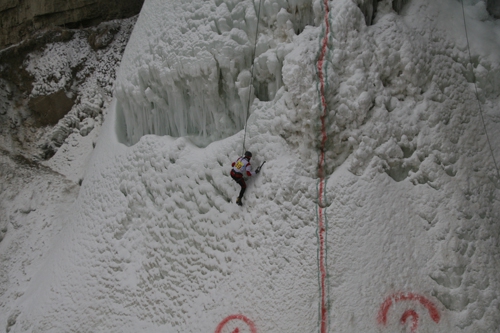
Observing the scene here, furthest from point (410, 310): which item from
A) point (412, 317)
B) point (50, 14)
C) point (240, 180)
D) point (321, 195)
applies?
point (50, 14)

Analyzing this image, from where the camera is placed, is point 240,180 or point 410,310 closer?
point 410,310

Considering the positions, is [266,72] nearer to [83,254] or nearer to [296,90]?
[296,90]

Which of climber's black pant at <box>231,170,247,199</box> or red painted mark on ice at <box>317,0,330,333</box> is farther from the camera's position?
climber's black pant at <box>231,170,247,199</box>

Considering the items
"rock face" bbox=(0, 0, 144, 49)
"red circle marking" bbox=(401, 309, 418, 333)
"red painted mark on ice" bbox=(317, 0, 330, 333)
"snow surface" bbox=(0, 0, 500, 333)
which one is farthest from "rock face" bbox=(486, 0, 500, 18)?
"rock face" bbox=(0, 0, 144, 49)

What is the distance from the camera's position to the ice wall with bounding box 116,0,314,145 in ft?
15.1

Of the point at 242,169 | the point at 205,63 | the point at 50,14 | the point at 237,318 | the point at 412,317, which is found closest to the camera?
the point at 412,317

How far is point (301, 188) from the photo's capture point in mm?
4191

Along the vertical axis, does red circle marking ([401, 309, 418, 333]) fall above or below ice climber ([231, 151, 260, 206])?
below

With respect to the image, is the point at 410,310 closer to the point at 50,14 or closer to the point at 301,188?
the point at 301,188

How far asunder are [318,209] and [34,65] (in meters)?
6.66

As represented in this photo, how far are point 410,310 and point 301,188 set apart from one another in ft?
4.61

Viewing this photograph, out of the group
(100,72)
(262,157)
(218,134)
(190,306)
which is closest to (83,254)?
(190,306)

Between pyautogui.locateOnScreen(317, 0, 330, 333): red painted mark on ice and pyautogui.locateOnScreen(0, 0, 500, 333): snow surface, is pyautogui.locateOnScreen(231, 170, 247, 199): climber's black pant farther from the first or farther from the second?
pyautogui.locateOnScreen(317, 0, 330, 333): red painted mark on ice

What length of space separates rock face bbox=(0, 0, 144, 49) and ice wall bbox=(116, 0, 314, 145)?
3.35 m
